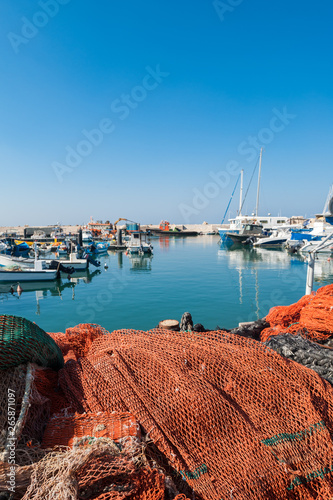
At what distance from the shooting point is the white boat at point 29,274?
1844 cm

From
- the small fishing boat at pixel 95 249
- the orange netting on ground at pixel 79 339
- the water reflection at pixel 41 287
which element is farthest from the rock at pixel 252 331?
the small fishing boat at pixel 95 249

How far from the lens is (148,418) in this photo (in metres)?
2.28

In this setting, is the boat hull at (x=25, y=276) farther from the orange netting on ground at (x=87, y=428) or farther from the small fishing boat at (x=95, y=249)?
the orange netting on ground at (x=87, y=428)

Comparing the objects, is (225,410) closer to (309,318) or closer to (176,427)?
(176,427)

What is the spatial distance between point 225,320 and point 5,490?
9.88 meters

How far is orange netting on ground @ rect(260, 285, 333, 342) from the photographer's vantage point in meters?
4.82

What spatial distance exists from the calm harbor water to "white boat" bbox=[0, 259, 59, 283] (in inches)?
24.0

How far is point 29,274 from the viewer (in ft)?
61.6

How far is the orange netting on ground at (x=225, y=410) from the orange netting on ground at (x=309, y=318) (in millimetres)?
2353

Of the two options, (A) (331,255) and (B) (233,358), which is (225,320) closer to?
(B) (233,358)

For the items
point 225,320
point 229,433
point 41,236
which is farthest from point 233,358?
point 41,236

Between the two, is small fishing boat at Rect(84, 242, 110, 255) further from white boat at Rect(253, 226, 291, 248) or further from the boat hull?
→ white boat at Rect(253, 226, 291, 248)

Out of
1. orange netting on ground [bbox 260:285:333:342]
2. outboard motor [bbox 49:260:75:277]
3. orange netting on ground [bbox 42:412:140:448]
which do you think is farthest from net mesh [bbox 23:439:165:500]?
outboard motor [bbox 49:260:75:277]

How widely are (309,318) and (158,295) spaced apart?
10.7m
